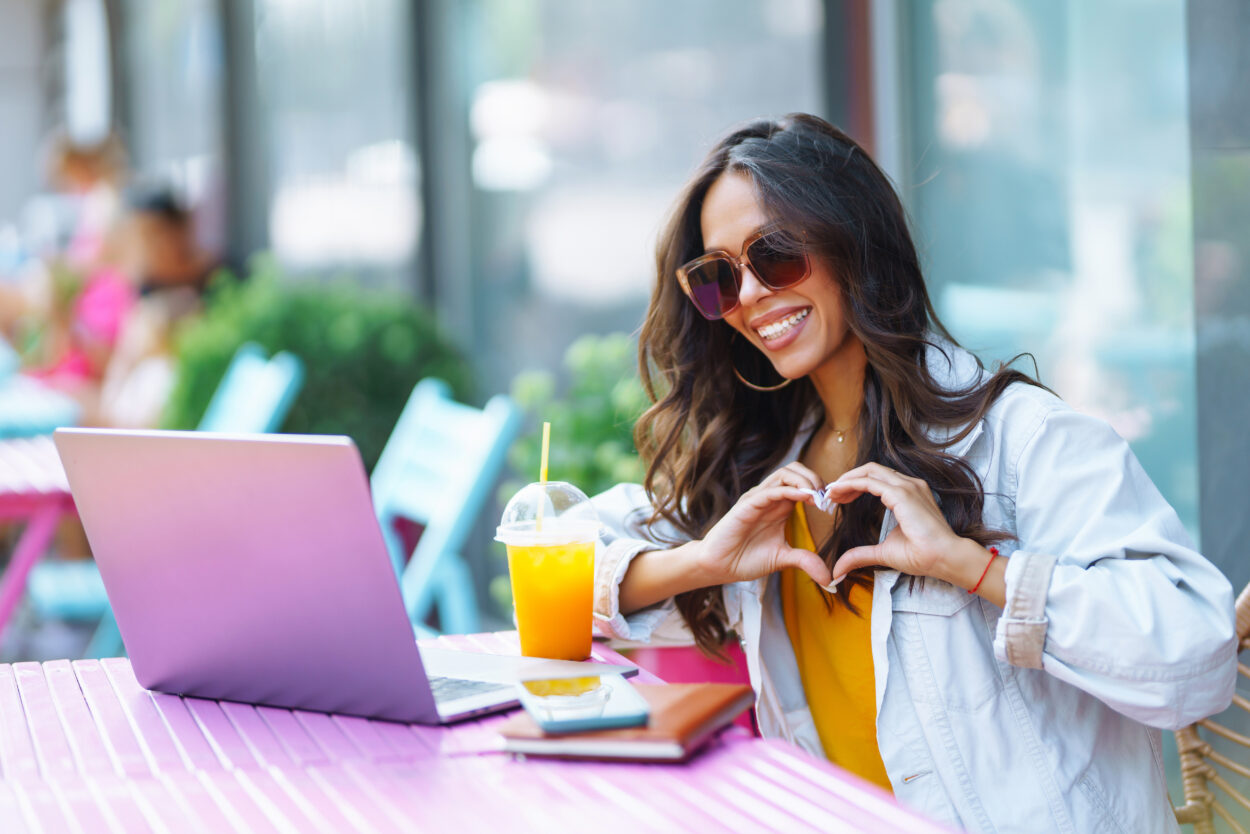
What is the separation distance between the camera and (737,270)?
162cm

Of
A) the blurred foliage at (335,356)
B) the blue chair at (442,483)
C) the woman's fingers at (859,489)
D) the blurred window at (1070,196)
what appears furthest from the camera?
the blurred foliage at (335,356)

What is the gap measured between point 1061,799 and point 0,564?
18.7ft

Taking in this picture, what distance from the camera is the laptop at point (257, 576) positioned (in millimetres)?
1140

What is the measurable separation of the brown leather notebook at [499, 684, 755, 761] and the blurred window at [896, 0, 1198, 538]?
35.8 inches

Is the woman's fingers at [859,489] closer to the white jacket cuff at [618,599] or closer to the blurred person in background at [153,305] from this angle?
the white jacket cuff at [618,599]

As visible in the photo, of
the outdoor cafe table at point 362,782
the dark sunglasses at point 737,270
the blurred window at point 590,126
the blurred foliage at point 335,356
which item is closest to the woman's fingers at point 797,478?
the dark sunglasses at point 737,270

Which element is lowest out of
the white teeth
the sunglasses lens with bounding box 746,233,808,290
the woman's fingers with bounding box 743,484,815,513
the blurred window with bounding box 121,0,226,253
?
the woman's fingers with bounding box 743,484,815,513

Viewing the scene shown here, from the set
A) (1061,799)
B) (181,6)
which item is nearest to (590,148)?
(1061,799)

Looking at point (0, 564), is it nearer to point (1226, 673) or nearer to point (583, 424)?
point (583, 424)

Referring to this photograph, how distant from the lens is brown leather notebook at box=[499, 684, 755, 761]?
1.09 m

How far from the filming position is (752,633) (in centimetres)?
166

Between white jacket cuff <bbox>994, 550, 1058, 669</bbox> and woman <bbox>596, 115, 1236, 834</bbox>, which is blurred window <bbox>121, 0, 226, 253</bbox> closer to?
woman <bbox>596, 115, 1236, 834</bbox>

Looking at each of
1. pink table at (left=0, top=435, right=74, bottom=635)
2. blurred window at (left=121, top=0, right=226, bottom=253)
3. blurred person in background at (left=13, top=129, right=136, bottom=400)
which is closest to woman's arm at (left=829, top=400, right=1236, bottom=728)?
pink table at (left=0, top=435, right=74, bottom=635)

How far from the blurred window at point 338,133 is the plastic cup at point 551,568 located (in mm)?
4128
